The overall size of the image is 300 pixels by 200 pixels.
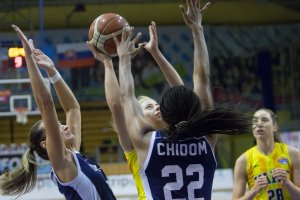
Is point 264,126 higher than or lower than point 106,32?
lower

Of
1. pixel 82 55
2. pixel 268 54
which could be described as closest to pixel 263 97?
pixel 268 54

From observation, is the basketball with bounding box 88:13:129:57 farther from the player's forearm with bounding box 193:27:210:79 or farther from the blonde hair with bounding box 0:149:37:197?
the blonde hair with bounding box 0:149:37:197

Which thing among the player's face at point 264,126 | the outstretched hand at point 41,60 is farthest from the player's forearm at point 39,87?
the player's face at point 264,126

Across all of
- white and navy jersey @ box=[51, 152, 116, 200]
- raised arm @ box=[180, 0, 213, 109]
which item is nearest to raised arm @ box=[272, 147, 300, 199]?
white and navy jersey @ box=[51, 152, 116, 200]

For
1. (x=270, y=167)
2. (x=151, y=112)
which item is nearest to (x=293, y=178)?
(x=270, y=167)

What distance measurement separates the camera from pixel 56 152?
3.87 m

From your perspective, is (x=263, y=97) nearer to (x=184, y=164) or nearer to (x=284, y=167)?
(x=284, y=167)

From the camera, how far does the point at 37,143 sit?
4.45 m

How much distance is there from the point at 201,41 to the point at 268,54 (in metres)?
13.6

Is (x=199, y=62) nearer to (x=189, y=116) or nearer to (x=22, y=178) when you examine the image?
(x=189, y=116)

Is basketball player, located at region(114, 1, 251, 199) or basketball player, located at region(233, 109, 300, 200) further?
basketball player, located at region(233, 109, 300, 200)

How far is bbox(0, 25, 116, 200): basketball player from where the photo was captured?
12.5 feet

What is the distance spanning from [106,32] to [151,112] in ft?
1.90

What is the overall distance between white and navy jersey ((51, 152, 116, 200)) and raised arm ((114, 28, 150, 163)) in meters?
0.64
